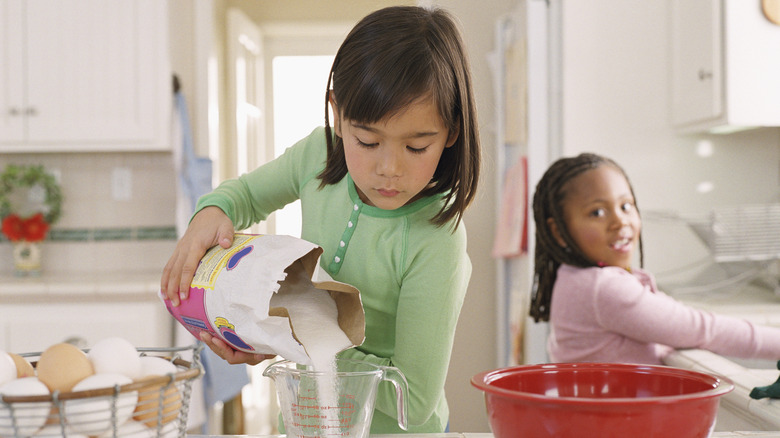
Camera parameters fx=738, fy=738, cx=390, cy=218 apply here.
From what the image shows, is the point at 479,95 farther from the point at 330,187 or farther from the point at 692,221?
the point at 330,187

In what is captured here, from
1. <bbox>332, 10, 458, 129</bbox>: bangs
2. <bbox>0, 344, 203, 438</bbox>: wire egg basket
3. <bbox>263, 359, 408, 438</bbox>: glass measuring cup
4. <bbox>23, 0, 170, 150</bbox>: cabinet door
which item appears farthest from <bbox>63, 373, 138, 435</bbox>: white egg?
<bbox>23, 0, 170, 150</bbox>: cabinet door

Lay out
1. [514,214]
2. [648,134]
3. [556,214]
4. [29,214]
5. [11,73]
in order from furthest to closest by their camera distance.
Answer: [29,214], [11,73], [514,214], [648,134], [556,214]

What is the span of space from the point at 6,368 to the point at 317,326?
1.00ft

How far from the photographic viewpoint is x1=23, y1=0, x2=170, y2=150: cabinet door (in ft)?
9.06

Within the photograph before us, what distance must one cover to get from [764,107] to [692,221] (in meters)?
0.37

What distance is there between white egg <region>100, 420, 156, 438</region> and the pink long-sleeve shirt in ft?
3.56

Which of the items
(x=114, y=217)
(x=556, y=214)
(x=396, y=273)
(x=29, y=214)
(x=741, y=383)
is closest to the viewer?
(x=396, y=273)

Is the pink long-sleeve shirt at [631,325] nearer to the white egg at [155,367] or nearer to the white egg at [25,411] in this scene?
the white egg at [155,367]

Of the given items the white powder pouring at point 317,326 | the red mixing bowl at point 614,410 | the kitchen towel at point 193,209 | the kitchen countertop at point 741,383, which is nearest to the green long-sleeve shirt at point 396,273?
the white powder pouring at point 317,326

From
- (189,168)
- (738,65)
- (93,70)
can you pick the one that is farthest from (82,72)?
(738,65)

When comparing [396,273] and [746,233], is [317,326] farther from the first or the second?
[746,233]

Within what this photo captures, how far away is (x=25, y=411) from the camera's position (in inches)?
21.7

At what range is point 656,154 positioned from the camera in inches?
90.5

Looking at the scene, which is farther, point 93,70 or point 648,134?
point 93,70
